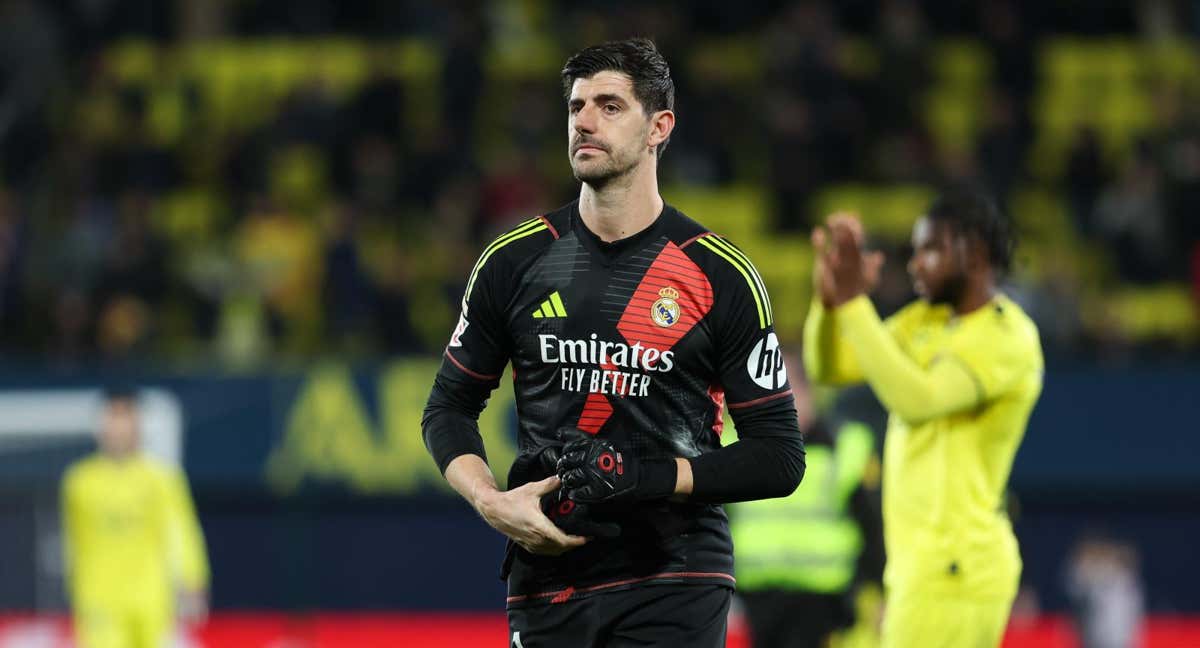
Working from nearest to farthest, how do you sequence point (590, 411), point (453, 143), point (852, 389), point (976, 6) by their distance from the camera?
1. point (590, 411)
2. point (852, 389)
3. point (453, 143)
4. point (976, 6)

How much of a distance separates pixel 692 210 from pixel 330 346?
11.2 ft

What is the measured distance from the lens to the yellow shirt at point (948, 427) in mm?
5512

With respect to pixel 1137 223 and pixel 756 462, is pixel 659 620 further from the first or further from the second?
pixel 1137 223

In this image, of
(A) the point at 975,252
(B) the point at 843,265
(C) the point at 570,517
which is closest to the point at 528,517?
(C) the point at 570,517

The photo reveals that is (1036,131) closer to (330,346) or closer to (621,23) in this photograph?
(621,23)

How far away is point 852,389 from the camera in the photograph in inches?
365

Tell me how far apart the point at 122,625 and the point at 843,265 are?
6904 mm

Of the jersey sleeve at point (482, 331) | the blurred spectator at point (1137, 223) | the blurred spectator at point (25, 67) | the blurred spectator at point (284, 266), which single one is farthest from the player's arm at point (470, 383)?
the blurred spectator at point (25, 67)

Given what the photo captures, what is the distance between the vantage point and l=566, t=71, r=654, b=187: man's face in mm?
4293

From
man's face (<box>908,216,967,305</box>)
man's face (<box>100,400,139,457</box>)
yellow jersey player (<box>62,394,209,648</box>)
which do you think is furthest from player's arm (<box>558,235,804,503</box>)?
man's face (<box>100,400,139,457</box>)

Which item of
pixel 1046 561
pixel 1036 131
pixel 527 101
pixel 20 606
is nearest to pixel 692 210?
pixel 527 101

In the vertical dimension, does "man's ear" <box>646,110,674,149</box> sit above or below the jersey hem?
above

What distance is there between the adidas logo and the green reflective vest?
11.5 feet

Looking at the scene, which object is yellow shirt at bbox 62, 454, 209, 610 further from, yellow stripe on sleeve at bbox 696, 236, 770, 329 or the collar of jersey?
yellow stripe on sleeve at bbox 696, 236, 770, 329
